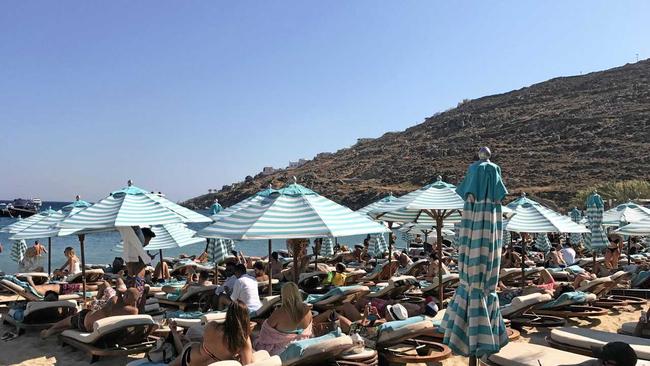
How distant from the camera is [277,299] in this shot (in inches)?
262

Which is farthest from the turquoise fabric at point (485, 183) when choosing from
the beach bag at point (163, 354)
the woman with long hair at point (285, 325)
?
the beach bag at point (163, 354)

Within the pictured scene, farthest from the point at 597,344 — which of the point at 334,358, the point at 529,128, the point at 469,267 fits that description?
the point at 529,128

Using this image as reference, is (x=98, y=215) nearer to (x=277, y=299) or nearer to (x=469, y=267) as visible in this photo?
(x=277, y=299)

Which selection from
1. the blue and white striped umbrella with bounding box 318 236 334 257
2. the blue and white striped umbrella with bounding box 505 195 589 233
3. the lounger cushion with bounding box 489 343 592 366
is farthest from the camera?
the blue and white striped umbrella with bounding box 318 236 334 257

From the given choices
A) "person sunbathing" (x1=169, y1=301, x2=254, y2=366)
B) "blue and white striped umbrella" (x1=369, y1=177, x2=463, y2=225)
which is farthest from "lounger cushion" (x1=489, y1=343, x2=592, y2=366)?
"blue and white striped umbrella" (x1=369, y1=177, x2=463, y2=225)

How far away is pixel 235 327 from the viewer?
417cm

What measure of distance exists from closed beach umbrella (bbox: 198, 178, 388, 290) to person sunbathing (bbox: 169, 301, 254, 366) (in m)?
1.04

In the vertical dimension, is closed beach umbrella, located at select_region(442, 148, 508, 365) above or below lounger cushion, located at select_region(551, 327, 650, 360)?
above

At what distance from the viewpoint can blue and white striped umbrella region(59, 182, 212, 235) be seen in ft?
22.8

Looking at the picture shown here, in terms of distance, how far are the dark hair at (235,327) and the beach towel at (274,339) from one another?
92 centimetres

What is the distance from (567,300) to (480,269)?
4.03 metres

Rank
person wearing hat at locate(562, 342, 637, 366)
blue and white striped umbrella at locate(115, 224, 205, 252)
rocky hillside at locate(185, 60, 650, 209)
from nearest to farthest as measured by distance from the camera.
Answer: person wearing hat at locate(562, 342, 637, 366), blue and white striped umbrella at locate(115, 224, 205, 252), rocky hillside at locate(185, 60, 650, 209)

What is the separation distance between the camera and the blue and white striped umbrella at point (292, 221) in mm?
5227

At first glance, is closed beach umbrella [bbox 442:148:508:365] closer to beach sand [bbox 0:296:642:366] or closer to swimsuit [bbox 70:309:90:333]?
beach sand [bbox 0:296:642:366]
